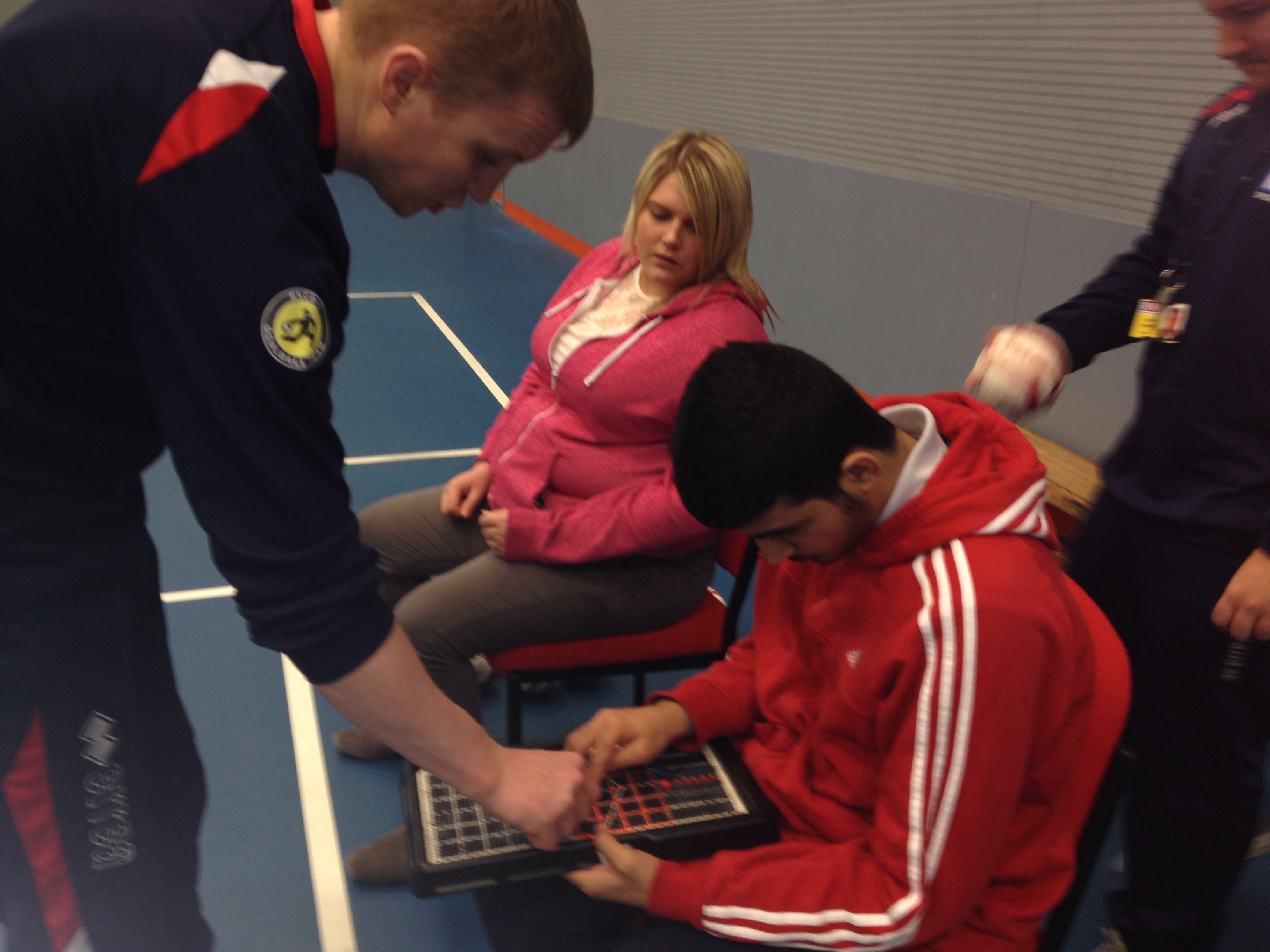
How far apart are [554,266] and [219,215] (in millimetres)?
6409

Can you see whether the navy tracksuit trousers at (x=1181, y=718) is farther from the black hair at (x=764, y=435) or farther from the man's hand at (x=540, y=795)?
the man's hand at (x=540, y=795)

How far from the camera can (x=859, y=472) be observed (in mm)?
1016

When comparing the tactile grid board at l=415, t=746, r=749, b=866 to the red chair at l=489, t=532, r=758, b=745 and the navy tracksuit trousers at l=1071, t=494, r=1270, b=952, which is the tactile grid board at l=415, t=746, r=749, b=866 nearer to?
the red chair at l=489, t=532, r=758, b=745

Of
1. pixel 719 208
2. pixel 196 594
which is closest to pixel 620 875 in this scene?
pixel 719 208

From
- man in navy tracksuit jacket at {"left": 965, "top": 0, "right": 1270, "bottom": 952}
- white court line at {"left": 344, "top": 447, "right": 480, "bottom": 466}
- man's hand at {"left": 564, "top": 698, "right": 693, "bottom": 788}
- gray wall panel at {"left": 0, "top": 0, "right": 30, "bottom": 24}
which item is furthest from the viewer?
gray wall panel at {"left": 0, "top": 0, "right": 30, "bottom": 24}

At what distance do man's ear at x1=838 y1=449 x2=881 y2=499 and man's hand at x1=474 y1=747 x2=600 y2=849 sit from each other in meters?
0.44

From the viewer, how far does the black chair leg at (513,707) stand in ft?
5.43

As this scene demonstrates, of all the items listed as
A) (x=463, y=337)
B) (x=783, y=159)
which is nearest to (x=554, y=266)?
(x=463, y=337)

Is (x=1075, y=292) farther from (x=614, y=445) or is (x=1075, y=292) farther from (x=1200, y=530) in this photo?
(x=614, y=445)

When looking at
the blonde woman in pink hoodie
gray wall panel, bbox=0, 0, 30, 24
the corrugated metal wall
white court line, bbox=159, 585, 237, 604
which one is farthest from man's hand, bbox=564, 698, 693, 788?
gray wall panel, bbox=0, 0, 30, 24

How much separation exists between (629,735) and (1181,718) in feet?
2.85

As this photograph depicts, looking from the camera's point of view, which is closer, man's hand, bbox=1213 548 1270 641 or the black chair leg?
man's hand, bbox=1213 548 1270 641

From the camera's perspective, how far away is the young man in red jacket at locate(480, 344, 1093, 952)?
0.90m

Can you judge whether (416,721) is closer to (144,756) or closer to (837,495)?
(144,756)
